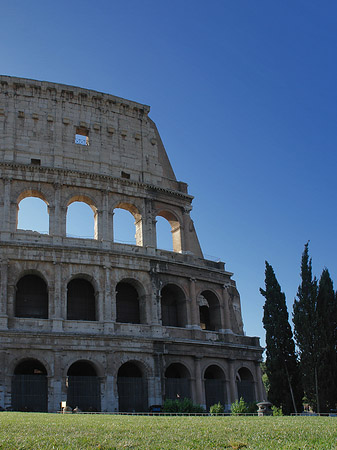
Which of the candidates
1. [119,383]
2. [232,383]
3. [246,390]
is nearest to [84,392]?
[119,383]

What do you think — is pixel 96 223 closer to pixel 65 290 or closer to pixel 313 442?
pixel 65 290

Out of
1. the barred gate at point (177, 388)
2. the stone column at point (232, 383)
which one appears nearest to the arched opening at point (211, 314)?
the stone column at point (232, 383)

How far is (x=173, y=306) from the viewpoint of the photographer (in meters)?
32.7

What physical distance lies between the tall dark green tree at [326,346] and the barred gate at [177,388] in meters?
7.37

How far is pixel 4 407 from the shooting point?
24750 mm

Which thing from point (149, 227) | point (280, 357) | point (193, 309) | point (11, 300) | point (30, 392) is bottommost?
point (30, 392)

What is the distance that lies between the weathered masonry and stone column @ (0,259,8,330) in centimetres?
5

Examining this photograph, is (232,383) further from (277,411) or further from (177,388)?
(277,411)

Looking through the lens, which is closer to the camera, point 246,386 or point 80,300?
point 80,300

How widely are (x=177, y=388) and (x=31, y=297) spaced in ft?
30.8

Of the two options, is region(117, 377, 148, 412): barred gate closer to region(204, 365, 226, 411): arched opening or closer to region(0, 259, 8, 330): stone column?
region(204, 365, 226, 411): arched opening

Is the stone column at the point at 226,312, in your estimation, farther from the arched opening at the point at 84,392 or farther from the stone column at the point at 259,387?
the arched opening at the point at 84,392

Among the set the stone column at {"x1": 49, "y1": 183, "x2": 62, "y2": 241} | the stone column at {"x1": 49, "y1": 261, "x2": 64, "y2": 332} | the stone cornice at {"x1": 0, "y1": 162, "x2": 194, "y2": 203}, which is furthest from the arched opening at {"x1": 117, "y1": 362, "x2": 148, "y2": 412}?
the stone cornice at {"x1": 0, "y1": 162, "x2": 194, "y2": 203}

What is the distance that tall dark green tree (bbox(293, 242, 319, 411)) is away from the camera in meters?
26.3
